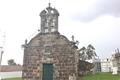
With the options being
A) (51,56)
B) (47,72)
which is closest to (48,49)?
(51,56)

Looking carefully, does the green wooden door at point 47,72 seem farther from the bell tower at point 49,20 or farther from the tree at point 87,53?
the tree at point 87,53

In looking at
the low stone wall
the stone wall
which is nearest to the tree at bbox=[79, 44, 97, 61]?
the low stone wall

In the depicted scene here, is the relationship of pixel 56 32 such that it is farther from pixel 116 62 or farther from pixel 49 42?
pixel 116 62

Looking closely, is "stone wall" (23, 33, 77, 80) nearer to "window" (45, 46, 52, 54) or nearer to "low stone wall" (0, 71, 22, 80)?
"window" (45, 46, 52, 54)

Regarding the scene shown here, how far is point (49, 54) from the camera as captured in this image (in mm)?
22688

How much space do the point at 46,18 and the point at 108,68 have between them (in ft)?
103

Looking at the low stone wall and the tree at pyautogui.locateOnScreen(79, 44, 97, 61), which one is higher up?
the tree at pyautogui.locateOnScreen(79, 44, 97, 61)

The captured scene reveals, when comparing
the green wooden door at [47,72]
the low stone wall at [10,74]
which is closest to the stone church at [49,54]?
the green wooden door at [47,72]

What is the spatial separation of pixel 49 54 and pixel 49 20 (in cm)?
332

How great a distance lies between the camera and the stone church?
22.1 meters

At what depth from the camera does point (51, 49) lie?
2266 centimetres

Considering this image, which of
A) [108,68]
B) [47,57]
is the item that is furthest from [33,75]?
[108,68]

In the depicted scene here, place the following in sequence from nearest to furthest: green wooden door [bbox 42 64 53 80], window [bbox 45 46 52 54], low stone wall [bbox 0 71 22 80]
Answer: green wooden door [bbox 42 64 53 80] → window [bbox 45 46 52 54] → low stone wall [bbox 0 71 22 80]

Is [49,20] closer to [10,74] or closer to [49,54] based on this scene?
[49,54]
